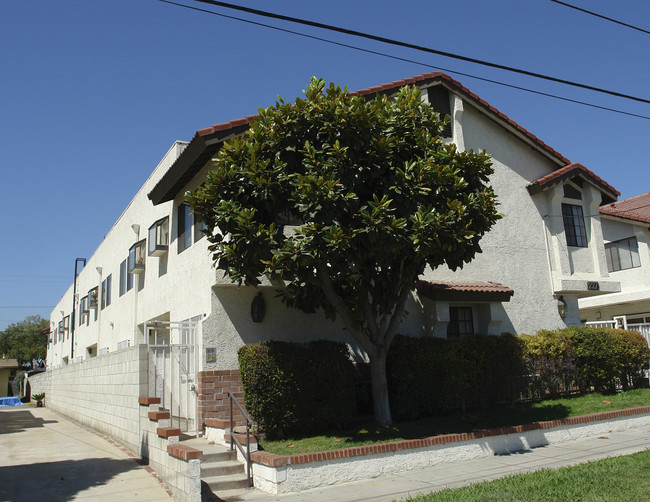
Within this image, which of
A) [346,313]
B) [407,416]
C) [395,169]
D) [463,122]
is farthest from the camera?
[463,122]

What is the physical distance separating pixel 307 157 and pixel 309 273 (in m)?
2.01

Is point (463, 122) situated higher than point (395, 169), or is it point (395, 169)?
point (463, 122)

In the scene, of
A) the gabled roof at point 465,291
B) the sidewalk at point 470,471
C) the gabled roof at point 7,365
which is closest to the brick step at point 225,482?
the sidewalk at point 470,471

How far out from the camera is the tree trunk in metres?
11.1

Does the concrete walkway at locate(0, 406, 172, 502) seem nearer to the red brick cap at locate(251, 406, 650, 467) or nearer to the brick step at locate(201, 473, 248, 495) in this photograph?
Result: the brick step at locate(201, 473, 248, 495)

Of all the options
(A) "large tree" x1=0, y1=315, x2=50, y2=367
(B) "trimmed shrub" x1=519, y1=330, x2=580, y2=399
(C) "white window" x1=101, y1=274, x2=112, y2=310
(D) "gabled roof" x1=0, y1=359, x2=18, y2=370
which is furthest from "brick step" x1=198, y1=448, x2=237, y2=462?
(A) "large tree" x1=0, y1=315, x2=50, y2=367

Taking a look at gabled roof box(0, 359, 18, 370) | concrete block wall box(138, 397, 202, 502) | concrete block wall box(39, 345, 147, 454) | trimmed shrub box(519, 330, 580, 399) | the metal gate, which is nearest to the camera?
concrete block wall box(138, 397, 202, 502)

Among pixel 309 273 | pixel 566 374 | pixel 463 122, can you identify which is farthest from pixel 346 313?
pixel 463 122

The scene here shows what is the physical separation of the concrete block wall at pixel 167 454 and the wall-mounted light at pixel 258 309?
254cm

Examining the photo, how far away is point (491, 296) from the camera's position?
1455cm

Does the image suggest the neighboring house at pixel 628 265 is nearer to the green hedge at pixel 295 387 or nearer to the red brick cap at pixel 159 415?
the green hedge at pixel 295 387

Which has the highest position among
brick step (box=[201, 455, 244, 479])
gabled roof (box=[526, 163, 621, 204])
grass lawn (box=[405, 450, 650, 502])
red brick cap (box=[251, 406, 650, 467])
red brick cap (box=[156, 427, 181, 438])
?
gabled roof (box=[526, 163, 621, 204])

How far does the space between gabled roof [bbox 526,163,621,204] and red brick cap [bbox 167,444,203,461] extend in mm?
12397

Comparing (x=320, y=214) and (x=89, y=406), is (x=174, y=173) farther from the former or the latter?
(x=89, y=406)
